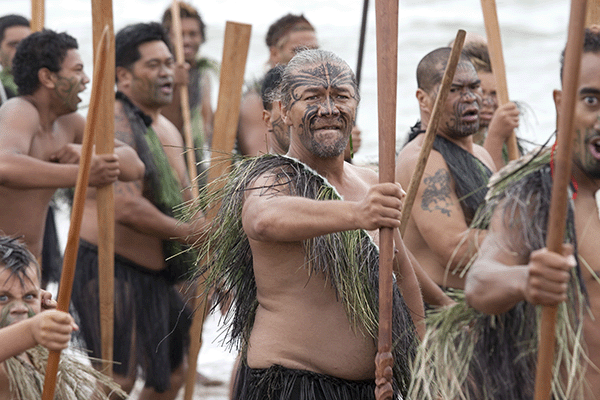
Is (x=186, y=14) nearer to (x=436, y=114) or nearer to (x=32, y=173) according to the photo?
(x=32, y=173)

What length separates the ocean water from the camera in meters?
12.3

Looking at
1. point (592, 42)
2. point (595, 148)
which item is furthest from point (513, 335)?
point (592, 42)

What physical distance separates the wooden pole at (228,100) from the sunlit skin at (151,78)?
581mm

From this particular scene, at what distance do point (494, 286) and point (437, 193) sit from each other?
154 centimetres

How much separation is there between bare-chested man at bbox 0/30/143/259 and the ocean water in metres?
7.58

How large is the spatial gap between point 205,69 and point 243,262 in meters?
3.49

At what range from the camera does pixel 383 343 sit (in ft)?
7.78

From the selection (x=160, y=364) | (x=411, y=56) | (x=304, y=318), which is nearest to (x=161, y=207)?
(x=160, y=364)

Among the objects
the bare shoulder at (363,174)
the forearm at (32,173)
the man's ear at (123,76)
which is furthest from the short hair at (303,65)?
the man's ear at (123,76)

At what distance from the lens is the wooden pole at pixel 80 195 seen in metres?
2.31

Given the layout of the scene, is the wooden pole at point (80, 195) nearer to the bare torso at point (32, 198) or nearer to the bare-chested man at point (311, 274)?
the bare-chested man at point (311, 274)

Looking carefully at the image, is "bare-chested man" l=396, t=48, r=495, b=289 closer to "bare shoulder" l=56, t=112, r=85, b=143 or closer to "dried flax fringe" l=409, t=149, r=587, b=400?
"dried flax fringe" l=409, t=149, r=587, b=400

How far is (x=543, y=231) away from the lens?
2062 millimetres

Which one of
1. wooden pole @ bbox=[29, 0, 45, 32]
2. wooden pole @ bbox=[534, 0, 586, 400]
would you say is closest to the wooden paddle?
wooden pole @ bbox=[29, 0, 45, 32]
